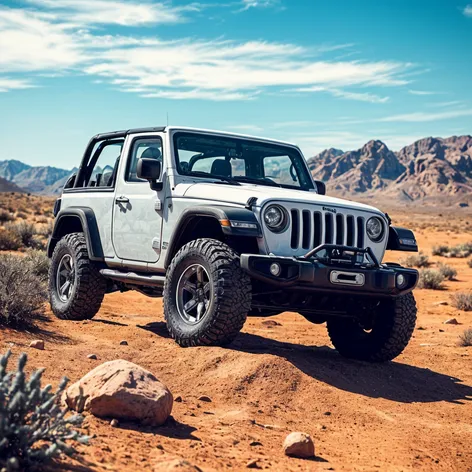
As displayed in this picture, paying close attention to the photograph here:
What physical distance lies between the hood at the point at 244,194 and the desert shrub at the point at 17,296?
6.65ft

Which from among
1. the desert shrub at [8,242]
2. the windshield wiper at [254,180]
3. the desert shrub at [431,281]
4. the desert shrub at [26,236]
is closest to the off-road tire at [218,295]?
the windshield wiper at [254,180]

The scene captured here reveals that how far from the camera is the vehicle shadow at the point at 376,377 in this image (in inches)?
267

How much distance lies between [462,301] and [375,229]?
6532mm

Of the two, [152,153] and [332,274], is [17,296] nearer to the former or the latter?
[152,153]

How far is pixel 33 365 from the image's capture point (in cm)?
600

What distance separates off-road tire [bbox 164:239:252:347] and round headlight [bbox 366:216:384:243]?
1.52m

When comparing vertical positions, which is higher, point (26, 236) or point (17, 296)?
point (17, 296)

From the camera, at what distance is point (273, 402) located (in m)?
6.03

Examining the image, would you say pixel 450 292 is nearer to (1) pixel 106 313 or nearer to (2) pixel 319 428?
(1) pixel 106 313

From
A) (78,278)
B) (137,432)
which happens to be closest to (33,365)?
(137,432)

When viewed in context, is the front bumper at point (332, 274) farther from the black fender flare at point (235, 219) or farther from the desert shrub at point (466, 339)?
the desert shrub at point (466, 339)

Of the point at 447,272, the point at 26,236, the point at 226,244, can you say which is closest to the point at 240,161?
the point at 226,244

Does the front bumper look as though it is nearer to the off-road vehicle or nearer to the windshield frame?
the off-road vehicle

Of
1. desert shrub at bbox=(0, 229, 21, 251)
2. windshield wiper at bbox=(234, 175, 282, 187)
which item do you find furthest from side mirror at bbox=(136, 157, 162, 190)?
desert shrub at bbox=(0, 229, 21, 251)
